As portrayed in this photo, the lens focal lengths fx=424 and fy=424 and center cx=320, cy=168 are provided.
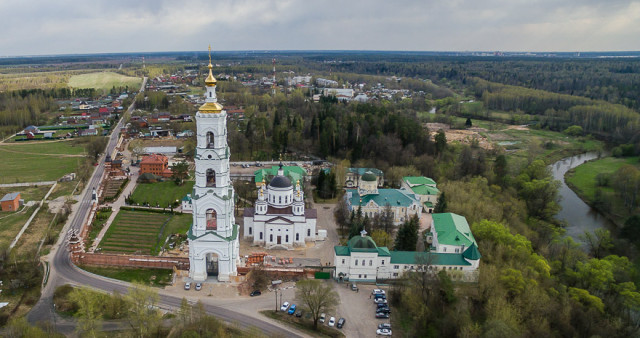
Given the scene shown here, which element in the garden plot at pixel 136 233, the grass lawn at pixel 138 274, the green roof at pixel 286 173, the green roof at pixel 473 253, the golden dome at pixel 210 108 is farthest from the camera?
the green roof at pixel 286 173

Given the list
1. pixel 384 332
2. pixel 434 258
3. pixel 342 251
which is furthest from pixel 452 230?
pixel 384 332

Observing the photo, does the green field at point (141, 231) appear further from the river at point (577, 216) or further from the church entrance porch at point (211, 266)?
the river at point (577, 216)

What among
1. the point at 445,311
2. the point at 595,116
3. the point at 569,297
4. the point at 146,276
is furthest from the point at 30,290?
the point at 595,116

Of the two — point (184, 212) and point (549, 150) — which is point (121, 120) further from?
point (549, 150)

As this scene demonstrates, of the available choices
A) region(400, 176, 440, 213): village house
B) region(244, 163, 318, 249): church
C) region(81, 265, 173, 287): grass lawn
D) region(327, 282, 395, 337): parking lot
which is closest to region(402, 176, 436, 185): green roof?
region(400, 176, 440, 213): village house

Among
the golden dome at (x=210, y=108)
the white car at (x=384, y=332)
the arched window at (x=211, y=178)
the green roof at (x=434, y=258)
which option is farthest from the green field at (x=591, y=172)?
the golden dome at (x=210, y=108)

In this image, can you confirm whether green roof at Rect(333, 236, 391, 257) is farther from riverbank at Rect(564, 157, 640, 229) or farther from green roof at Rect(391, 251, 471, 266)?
riverbank at Rect(564, 157, 640, 229)
